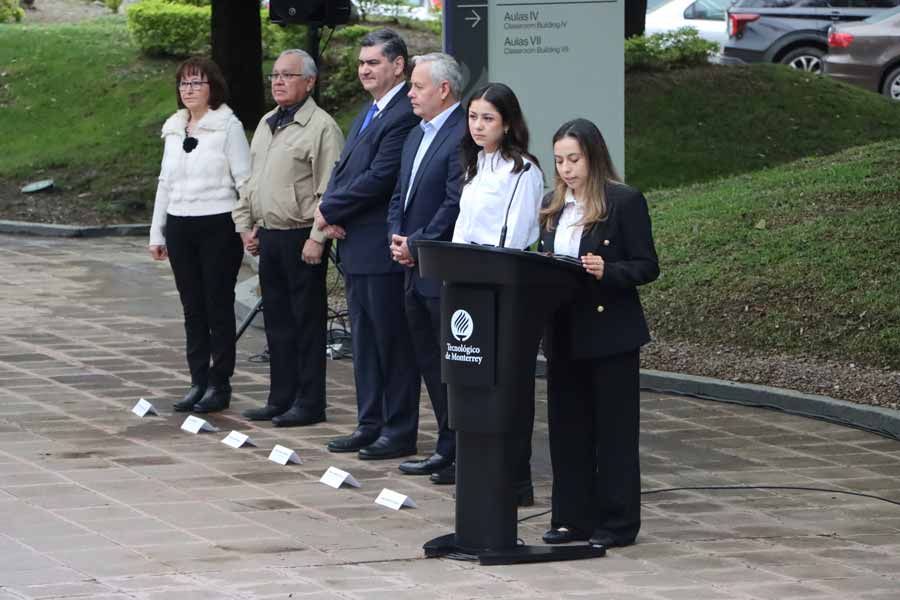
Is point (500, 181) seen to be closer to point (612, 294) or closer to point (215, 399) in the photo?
point (612, 294)

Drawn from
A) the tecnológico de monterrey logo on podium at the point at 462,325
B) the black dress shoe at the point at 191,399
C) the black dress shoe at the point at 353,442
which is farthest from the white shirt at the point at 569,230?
the black dress shoe at the point at 191,399

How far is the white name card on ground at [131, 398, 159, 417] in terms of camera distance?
31.8 ft

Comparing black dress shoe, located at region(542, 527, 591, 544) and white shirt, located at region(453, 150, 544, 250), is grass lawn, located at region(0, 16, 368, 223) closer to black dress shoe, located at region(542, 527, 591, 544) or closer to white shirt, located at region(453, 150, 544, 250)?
white shirt, located at region(453, 150, 544, 250)

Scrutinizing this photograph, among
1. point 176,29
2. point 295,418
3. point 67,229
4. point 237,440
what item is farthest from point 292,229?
point 176,29

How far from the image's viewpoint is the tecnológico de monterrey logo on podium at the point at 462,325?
257 inches

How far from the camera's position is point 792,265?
12.1 m

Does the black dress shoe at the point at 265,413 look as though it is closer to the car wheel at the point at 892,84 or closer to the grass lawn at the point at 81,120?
the grass lawn at the point at 81,120

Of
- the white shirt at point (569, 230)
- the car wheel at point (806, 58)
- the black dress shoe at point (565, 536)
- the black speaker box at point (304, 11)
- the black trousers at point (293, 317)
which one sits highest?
the black speaker box at point (304, 11)

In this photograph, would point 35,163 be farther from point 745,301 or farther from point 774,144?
point 745,301

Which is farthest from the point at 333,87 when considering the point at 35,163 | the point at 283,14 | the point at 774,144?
the point at 283,14

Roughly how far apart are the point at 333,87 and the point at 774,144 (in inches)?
239

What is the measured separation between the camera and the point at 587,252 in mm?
6832

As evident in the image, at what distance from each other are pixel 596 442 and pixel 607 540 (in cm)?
40

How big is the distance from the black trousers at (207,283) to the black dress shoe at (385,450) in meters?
1.53
